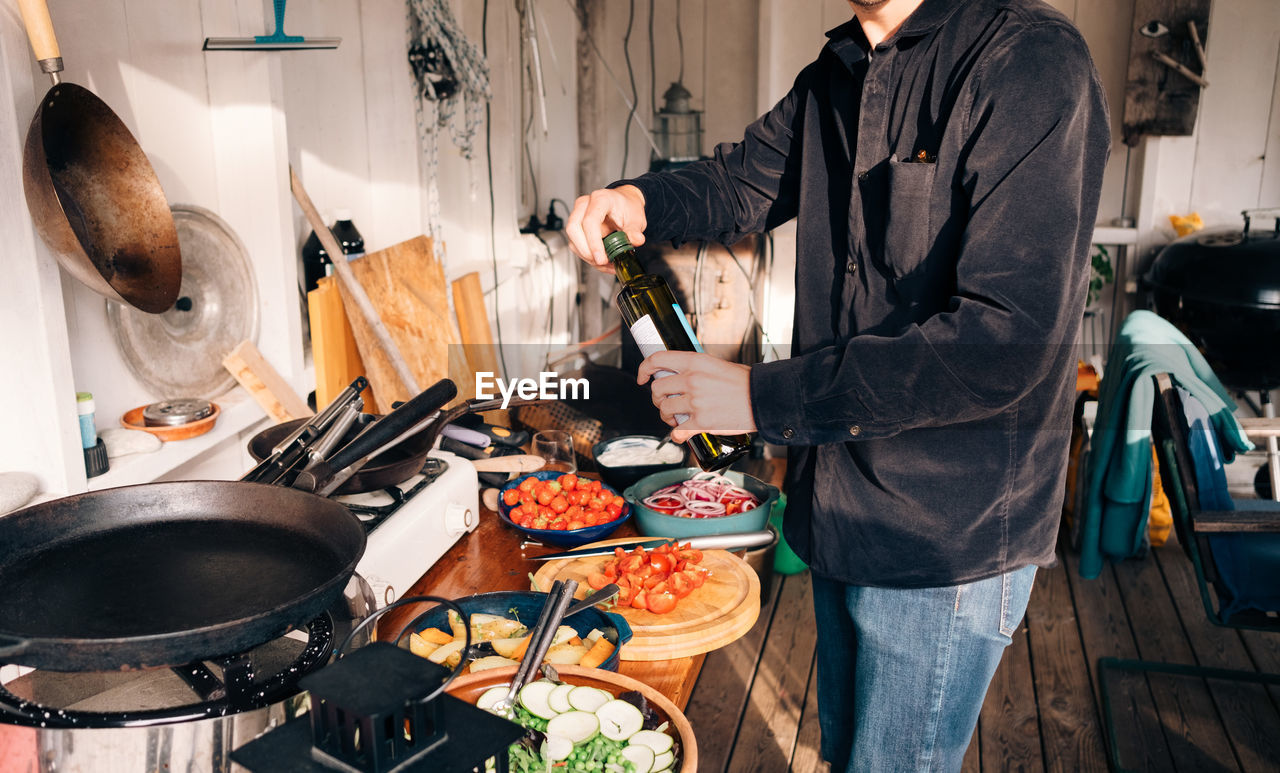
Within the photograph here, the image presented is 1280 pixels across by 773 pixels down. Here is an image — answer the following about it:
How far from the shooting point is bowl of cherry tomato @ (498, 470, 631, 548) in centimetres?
177

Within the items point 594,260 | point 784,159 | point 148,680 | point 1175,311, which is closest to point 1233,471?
point 1175,311

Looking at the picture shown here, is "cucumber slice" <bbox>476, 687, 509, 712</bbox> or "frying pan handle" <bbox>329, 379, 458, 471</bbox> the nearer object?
"cucumber slice" <bbox>476, 687, 509, 712</bbox>

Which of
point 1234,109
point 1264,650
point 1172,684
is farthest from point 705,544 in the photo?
point 1234,109

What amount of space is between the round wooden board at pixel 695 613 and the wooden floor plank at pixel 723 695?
3.26ft

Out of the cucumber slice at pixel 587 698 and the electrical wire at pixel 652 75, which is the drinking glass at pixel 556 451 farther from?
the electrical wire at pixel 652 75

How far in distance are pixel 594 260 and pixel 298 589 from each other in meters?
0.67

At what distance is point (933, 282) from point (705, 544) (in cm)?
70

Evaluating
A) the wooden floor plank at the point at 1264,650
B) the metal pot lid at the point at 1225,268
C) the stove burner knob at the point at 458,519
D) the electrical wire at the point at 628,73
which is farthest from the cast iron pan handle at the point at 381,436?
the electrical wire at the point at 628,73

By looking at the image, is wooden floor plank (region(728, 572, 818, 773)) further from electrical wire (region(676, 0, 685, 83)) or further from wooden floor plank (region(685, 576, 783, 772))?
electrical wire (region(676, 0, 685, 83))

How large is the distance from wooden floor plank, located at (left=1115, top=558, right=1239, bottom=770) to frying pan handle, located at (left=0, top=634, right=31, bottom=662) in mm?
2604

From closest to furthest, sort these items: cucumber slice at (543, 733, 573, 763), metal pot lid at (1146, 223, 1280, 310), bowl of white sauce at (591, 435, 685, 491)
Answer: cucumber slice at (543, 733, 573, 763) → bowl of white sauce at (591, 435, 685, 491) → metal pot lid at (1146, 223, 1280, 310)

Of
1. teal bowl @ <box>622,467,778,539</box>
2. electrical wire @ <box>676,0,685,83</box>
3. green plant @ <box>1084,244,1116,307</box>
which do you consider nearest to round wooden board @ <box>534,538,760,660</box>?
teal bowl @ <box>622,467,778,539</box>

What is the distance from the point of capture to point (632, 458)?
225cm

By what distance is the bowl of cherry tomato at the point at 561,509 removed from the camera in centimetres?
177
